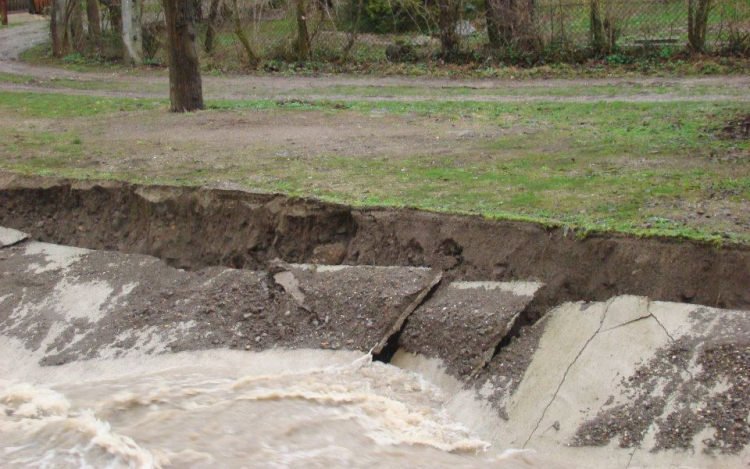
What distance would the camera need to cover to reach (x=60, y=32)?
2467 cm

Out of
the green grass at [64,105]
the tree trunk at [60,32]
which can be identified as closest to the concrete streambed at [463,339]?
the green grass at [64,105]

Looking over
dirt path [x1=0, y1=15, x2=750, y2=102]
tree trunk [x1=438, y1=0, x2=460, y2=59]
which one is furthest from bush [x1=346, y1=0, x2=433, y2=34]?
dirt path [x1=0, y1=15, x2=750, y2=102]

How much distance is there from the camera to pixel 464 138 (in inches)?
414

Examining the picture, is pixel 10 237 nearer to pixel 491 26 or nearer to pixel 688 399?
pixel 688 399

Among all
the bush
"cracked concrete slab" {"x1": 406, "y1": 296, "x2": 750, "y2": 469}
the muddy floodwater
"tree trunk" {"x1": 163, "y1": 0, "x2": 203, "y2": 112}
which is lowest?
the muddy floodwater

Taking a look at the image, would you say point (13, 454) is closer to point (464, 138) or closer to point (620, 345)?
point (620, 345)

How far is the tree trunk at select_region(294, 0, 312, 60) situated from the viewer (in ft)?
65.8

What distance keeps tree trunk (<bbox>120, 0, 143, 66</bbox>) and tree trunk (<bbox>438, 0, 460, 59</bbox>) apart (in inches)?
316

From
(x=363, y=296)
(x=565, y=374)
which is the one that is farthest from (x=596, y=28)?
(x=565, y=374)

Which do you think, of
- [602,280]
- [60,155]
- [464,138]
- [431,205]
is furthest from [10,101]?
[602,280]

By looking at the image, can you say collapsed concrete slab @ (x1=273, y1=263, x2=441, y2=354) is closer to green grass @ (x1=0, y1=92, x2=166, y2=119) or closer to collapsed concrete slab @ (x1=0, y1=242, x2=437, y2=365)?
collapsed concrete slab @ (x1=0, y1=242, x2=437, y2=365)

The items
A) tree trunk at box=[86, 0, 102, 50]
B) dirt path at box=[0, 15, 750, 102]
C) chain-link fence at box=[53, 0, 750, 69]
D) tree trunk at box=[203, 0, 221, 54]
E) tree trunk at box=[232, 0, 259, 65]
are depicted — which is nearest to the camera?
dirt path at box=[0, 15, 750, 102]

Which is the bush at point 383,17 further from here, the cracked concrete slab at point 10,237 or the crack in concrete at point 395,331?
the crack in concrete at point 395,331

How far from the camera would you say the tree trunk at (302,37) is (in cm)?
2005
